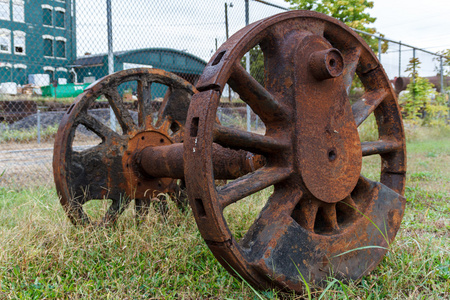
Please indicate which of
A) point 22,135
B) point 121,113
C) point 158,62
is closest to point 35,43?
point 22,135

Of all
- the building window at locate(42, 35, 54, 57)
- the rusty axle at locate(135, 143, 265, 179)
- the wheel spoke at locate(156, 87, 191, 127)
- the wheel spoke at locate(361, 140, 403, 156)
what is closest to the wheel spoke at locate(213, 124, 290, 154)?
the rusty axle at locate(135, 143, 265, 179)

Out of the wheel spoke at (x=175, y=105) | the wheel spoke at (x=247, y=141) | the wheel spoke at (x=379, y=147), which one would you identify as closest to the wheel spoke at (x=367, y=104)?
the wheel spoke at (x=379, y=147)

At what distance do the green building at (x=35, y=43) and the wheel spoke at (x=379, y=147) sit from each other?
8.58 m

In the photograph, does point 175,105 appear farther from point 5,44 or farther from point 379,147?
point 5,44

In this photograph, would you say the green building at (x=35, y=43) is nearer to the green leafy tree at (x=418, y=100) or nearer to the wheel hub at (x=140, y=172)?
the wheel hub at (x=140, y=172)

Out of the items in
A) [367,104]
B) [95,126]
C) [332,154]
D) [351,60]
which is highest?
[351,60]

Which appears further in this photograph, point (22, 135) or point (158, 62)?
point (158, 62)

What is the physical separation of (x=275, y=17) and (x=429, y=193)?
9.81 feet

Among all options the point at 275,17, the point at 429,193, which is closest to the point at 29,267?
the point at 275,17

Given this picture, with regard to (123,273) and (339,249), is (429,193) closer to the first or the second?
(339,249)

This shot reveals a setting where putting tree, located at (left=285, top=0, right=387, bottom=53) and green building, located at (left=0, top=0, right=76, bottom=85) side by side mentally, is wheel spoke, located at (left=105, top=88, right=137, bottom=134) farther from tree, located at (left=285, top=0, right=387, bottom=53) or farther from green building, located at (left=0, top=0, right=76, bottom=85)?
tree, located at (left=285, top=0, right=387, bottom=53)

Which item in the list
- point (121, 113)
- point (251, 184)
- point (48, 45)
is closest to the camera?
point (251, 184)

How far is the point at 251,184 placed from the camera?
5.81 feet

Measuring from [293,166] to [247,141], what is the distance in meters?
0.27
